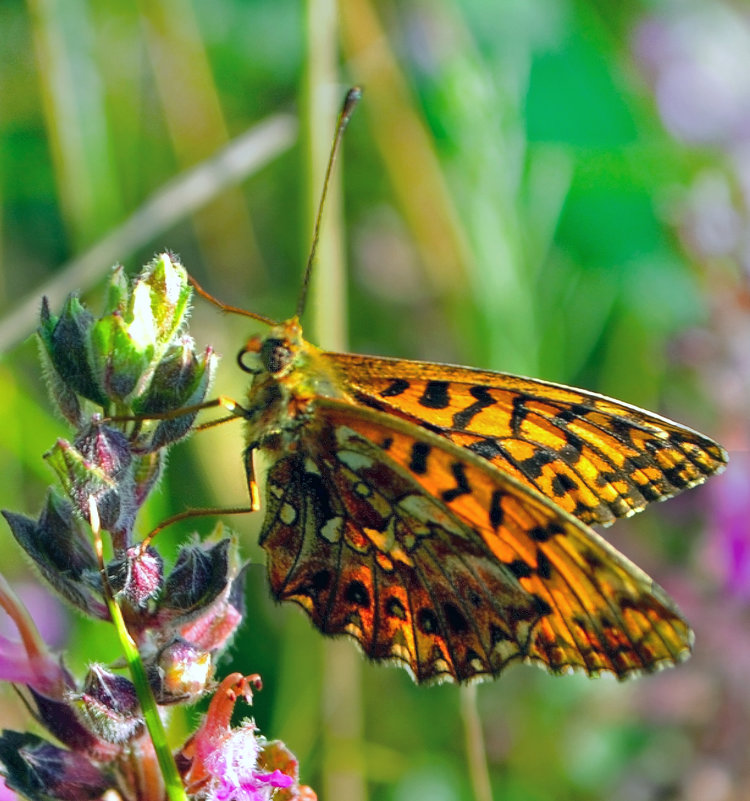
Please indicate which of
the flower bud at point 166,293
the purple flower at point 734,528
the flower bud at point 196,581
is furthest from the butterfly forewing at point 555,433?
the purple flower at point 734,528

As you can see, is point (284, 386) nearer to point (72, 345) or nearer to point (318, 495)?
point (318, 495)

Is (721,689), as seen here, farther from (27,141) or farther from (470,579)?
(27,141)

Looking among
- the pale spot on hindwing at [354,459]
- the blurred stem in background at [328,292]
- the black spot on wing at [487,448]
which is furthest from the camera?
the blurred stem in background at [328,292]

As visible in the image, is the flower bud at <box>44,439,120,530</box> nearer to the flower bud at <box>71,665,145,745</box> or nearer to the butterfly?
the flower bud at <box>71,665,145,745</box>

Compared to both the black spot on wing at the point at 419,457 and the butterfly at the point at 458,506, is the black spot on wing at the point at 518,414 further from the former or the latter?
the black spot on wing at the point at 419,457

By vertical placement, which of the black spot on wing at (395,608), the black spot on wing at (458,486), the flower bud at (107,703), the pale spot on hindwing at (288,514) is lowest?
the flower bud at (107,703)

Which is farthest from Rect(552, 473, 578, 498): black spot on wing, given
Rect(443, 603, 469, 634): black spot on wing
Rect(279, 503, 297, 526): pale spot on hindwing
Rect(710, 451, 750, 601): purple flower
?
Rect(710, 451, 750, 601): purple flower

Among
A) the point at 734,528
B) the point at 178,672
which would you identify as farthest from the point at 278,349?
the point at 734,528
